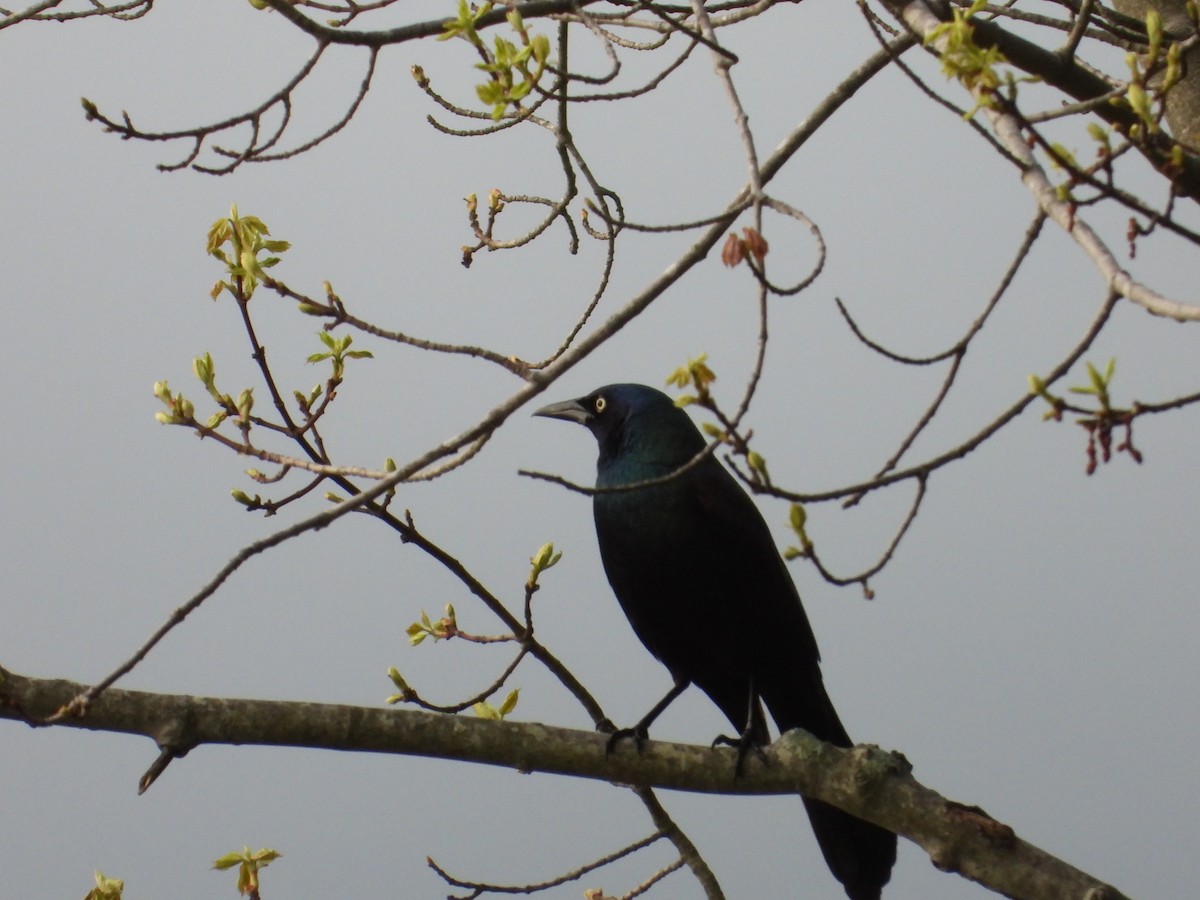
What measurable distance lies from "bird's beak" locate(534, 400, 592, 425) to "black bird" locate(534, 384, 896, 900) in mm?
117

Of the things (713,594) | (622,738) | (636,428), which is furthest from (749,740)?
(636,428)

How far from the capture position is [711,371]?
1.49 m

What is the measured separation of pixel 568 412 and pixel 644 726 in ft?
3.18

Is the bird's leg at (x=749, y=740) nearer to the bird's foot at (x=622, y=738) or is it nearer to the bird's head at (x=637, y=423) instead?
the bird's foot at (x=622, y=738)

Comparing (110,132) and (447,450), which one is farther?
(110,132)

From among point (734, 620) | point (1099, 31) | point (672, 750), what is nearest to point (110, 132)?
point (672, 750)

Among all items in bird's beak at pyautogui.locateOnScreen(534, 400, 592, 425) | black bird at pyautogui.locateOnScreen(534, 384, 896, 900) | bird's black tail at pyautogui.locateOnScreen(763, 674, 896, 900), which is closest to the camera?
black bird at pyautogui.locateOnScreen(534, 384, 896, 900)

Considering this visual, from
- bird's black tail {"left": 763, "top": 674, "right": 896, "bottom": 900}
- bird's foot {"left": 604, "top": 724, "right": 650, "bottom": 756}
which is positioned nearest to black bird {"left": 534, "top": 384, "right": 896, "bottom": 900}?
bird's black tail {"left": 763, "top": 674, "right": 896, "bottom": 900}

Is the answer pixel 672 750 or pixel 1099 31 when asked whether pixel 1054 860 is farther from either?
pixel 1099 31

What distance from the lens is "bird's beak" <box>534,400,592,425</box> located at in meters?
3.36

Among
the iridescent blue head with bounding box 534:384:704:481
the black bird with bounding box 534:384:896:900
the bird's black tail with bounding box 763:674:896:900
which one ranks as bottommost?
the bird's black tail with bounding box 763:674:896:900

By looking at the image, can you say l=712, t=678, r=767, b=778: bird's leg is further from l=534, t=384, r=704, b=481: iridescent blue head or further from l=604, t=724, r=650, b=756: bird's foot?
l=534, t=384, r=704, b=481: iridescent blue head

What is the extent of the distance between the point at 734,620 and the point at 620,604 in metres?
0.29

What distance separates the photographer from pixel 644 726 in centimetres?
270
